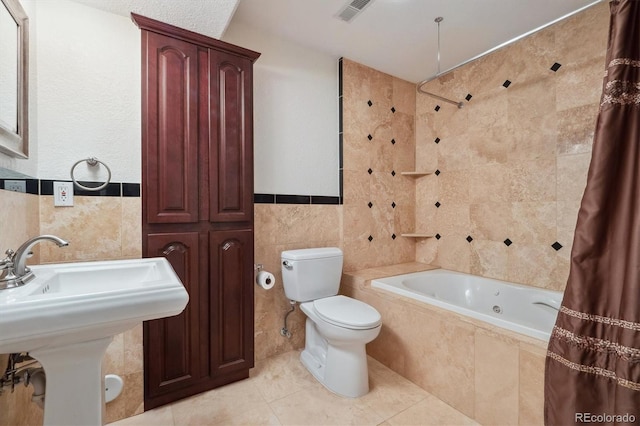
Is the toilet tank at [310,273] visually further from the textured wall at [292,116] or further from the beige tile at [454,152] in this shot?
the beige tile at [454,152]

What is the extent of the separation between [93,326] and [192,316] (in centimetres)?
90

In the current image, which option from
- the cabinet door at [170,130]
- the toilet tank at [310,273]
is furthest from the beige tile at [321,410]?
the cabinet door at [170,130]

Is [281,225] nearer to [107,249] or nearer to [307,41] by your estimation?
[107,249]

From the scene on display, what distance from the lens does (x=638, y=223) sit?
0.96 meters

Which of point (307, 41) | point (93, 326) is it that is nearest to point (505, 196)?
point (307, 41)

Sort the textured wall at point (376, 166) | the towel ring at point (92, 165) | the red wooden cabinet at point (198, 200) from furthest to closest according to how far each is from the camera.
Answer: the textured wall at point (376, 166) < the red wooden cabinet at point (198, 200) < the towel ring at point (92, 165)

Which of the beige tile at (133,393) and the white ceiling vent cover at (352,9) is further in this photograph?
the white ceiling vent cover at (352,9)

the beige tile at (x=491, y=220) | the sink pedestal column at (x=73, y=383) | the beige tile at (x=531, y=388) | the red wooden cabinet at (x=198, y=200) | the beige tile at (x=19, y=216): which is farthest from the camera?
the beige tile at (x=491, y=220)

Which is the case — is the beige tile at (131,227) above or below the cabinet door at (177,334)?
above

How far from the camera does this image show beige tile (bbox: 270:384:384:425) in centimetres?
145

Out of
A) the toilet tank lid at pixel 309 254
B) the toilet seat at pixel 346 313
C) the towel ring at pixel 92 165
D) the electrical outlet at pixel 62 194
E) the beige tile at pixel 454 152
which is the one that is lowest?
the toilet seat at pixel 346 313

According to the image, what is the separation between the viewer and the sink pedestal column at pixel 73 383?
0.80 metres

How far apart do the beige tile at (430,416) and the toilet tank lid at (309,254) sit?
3.28 ft

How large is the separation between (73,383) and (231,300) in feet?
2.96
